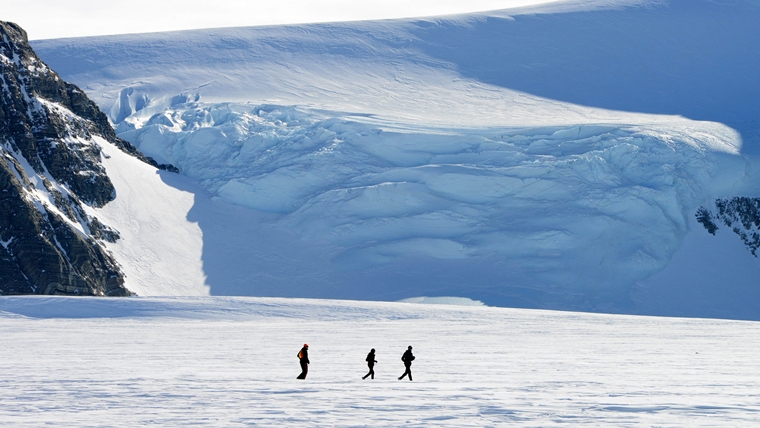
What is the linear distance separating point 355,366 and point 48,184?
800 inches

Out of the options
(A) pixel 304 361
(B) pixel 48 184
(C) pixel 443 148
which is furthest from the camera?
(C) pixel 443 148

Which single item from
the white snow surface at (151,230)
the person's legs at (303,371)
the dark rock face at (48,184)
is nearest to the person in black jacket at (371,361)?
the person's legs at (303,371)

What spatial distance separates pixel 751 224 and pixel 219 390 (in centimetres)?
2880

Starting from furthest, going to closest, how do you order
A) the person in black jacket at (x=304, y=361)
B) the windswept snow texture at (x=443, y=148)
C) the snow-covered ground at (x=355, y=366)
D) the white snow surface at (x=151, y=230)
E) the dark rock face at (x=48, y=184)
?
the windswept snow texture at (x=443, y=148) < the white snow surface at (x=151, y=230) < the dark rock face at (x=48, y=184) < the person in black jacket at (x=304, y=361) < the snow-covered ground at (x=355, y=366)

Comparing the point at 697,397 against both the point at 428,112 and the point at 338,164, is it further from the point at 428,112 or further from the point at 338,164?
the point at 428,112

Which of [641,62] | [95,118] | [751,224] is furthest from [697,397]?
[641,62]

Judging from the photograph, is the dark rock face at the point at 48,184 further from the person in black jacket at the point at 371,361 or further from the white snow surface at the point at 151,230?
the person in black jacket at the point at 371,361

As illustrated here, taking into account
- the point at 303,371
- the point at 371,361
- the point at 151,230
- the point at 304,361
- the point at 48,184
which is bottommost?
the point at 303,371

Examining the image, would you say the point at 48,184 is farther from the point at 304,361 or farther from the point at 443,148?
the point at 304,361

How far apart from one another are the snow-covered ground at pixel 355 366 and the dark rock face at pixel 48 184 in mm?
5861

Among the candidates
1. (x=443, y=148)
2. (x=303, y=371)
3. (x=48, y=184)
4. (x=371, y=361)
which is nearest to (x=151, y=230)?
(x=48, y=184)

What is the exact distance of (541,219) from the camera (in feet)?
108

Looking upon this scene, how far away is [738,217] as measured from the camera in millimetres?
34156

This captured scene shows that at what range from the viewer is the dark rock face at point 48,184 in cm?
2747
